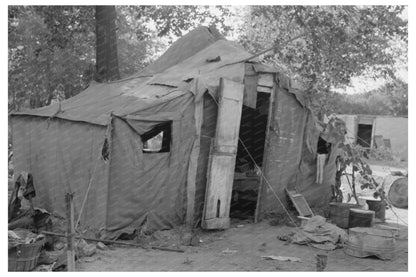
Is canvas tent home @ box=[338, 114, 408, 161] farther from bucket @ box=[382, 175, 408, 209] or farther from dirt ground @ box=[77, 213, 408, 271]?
dirt ground @ box=[77, 213, 408, 271]

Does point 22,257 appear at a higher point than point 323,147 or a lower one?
lower

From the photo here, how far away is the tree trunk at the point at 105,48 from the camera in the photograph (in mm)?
13859

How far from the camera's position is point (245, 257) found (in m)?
7.11

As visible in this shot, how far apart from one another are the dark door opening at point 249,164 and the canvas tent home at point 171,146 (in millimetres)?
70

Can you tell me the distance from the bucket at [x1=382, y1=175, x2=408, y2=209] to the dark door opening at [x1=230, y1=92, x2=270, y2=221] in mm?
3736

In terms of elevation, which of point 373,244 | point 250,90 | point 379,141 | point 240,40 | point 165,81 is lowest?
point 373,244

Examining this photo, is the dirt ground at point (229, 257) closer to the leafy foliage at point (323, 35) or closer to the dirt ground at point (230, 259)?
the dirt ground at point (230, 259)

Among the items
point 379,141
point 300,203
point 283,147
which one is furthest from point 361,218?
point 379,141

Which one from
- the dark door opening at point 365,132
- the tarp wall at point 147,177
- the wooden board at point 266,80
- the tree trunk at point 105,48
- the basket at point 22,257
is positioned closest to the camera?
the basket at point 22,257

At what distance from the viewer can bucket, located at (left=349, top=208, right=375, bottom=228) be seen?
8766 mm

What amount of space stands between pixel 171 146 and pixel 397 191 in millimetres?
7215

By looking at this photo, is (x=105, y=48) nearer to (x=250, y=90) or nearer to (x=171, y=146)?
(x=250, y=90)

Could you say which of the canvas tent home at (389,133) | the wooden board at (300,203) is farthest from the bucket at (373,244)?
the canvas tent home at (389,133)

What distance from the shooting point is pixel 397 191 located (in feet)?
40.9
